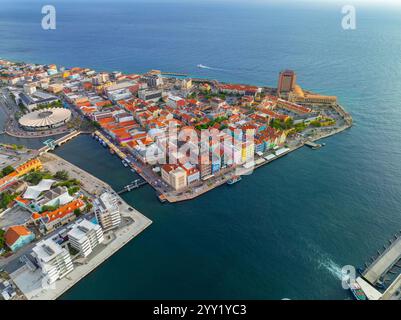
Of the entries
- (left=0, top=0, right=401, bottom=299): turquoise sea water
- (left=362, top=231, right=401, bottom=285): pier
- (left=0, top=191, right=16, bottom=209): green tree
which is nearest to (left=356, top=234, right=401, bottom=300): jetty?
(left=362, top=231, right=401, bottom=285): pier

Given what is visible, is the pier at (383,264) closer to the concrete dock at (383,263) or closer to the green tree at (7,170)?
the concrete dock at (383,263)

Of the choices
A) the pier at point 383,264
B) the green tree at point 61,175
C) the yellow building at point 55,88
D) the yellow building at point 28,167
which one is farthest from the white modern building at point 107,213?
the yellow building at point 55,88

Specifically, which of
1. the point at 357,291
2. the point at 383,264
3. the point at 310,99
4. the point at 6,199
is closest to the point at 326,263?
the point at 357,291

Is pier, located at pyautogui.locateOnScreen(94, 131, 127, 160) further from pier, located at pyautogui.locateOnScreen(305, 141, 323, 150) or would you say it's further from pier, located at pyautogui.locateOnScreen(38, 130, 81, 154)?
pier, located at pyautogui.locateOnScreen(305, 141, 323, 150)

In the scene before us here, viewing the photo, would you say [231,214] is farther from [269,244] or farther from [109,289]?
[109,289]

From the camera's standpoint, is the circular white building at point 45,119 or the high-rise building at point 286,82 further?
the high-rise building at point 286,82

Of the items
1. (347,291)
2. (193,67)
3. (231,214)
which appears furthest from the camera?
(193,67)

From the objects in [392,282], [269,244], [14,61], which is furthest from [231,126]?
[14,61]
